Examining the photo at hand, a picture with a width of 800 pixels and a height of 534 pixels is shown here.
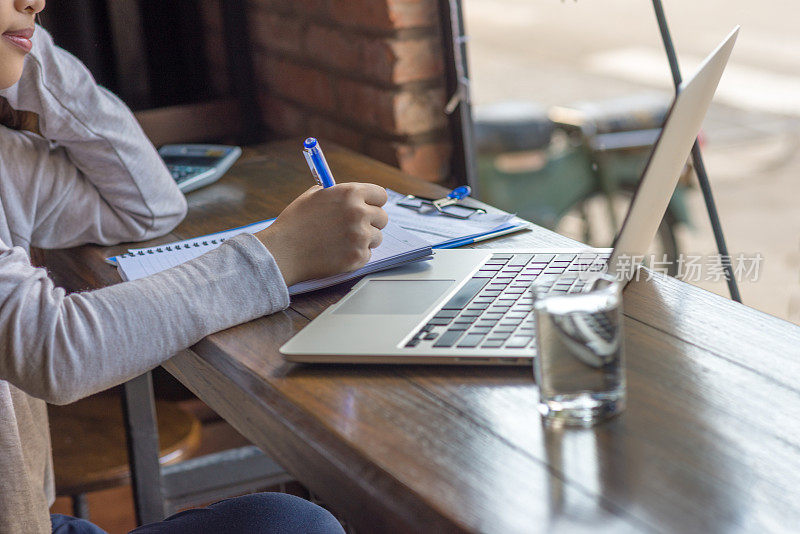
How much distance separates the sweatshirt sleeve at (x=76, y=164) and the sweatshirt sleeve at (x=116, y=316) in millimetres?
276

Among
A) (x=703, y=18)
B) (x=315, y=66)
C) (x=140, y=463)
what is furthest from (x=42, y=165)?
(x=703, y=18)

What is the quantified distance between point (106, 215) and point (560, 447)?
0.73 metres

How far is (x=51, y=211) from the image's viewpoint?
1114mm

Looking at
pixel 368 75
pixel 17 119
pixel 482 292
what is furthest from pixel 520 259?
pixel 368 75

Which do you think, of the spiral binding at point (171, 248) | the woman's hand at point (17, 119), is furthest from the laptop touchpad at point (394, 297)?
the woman's hand at point (17, 119)

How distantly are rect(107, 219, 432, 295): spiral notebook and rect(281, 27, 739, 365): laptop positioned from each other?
14 millimetres

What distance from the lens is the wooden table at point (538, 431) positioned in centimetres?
54

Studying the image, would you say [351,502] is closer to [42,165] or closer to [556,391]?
[556,391]

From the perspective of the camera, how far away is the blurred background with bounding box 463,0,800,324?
1.51 meters

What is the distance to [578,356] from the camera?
634mm

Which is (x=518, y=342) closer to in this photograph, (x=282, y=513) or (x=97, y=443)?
(x=282, y=513)

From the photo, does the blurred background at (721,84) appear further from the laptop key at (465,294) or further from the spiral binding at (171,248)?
the spiral binding at (171,248)

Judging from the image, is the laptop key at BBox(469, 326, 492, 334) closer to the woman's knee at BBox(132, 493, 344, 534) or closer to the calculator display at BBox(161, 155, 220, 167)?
the woman's knee at BBox(132, 493, 344, 534)

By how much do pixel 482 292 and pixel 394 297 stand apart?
86mm
